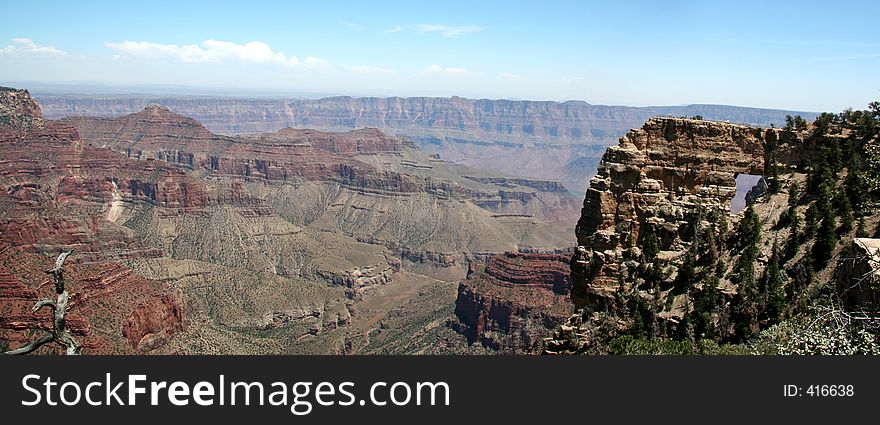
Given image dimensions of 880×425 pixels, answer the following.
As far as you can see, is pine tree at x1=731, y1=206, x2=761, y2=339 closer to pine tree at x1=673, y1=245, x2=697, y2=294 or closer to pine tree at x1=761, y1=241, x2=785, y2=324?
pine tree at x1=761, y1=241, x2=785, y2=324

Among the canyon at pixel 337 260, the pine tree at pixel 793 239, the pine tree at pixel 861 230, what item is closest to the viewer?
the pine tree at pixel 861 230

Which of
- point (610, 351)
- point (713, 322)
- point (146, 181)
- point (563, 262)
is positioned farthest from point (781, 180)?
point (146, 181)

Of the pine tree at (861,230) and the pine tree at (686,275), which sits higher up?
the pine tree at (861,230)

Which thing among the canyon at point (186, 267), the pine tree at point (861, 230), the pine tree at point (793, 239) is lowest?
the canyon at point (186, 267)

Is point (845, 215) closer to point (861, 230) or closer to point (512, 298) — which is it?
point (861, 230)

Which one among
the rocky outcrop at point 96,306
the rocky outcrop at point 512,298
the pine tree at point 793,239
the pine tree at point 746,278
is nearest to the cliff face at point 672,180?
the pine tree at point 746,278

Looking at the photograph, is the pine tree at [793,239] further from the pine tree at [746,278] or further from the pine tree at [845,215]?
the pine tree at [845,215]

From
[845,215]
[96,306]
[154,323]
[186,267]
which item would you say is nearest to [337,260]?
[186,267]
